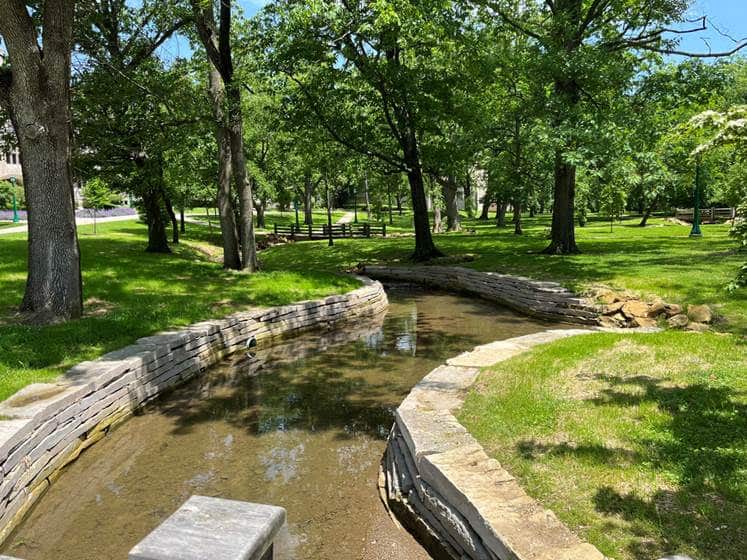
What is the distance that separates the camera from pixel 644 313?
1046 cm

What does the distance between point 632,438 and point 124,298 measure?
963cm

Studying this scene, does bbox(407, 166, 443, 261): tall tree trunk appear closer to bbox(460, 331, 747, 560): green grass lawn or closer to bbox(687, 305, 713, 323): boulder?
bbox(687, 305, 713, 323): boulder

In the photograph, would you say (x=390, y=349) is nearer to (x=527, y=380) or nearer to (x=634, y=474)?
(x=527, y=380)

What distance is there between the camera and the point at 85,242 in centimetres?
2147

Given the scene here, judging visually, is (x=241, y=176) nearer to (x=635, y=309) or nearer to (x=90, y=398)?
(x=90, y=398)

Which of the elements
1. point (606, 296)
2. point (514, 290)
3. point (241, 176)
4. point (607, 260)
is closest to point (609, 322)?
point (606, 296)

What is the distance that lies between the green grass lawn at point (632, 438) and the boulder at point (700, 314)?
275cm

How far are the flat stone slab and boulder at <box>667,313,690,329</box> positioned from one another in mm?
9556

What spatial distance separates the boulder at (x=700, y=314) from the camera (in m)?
9.49

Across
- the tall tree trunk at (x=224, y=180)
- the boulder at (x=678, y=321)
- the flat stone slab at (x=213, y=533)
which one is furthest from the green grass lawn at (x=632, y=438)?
the tall tree trunk at (x=224, y=180)

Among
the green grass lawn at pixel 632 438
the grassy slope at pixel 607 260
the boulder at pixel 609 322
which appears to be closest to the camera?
the green grass lawn at pixel 632 438

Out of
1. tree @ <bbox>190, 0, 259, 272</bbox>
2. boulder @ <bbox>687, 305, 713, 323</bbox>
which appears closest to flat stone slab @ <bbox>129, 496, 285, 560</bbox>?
boulder @ <bbox>687, 305, 713, 323</bbox>

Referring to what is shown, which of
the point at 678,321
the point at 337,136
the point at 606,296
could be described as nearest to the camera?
the point at 678,321

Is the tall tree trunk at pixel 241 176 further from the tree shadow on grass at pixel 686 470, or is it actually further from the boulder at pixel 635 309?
the tree shadow on grass at pixel 686 470
